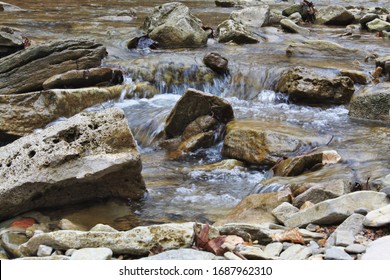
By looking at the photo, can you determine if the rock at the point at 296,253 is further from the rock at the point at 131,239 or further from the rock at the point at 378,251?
the rock at the point at 131,239

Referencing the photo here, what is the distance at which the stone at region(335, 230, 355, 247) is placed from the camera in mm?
3535

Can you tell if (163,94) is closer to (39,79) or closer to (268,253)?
(39,79)

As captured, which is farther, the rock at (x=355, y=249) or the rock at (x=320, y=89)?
the rock at (x=320, y=89)

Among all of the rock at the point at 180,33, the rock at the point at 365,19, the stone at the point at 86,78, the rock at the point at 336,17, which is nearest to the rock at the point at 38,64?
the stone at the point at 86,78

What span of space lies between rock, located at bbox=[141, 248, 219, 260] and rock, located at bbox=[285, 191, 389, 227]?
1191 mm

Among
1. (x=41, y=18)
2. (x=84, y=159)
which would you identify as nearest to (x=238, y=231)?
(x=84, y=159)

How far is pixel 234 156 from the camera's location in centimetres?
A: 736

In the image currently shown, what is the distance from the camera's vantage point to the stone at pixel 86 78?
973 centimetres

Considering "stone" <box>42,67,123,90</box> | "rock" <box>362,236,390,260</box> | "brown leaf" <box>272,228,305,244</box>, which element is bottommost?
"stone" <box>42,67,123,90</box>

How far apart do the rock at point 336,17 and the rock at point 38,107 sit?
10.7 metres

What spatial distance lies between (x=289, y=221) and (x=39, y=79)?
21.9ft

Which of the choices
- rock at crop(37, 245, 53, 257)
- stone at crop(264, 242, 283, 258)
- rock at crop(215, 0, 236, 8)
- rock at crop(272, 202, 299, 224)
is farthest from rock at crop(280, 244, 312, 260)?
rock at crop(215, 0, 236, 8)

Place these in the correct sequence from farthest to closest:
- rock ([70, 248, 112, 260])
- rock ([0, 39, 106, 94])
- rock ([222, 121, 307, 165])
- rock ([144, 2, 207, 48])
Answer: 1. rock ([144, 2, 207, 48])
2. rock ([0, 39, 106, 94])
3. rock ([222, 121, 307, 165])
4. rock ([70, 248, 112, 260])

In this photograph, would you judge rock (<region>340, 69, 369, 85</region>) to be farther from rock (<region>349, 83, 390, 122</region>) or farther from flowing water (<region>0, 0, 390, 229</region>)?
rock (<region>349, 83, 390, 122</region>)
